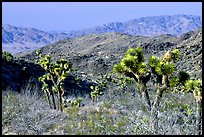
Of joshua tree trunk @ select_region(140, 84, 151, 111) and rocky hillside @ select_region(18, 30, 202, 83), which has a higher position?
rocky hillside @ select_region(18, 30, 202, 83)

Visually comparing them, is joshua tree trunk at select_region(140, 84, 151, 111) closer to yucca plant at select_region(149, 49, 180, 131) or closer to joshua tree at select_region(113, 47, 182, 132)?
joshua tree at select_region(113, 47, 182, 132)

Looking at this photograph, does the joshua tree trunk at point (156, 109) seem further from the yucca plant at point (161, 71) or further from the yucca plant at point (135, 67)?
the yucca plant at point (135, 67)

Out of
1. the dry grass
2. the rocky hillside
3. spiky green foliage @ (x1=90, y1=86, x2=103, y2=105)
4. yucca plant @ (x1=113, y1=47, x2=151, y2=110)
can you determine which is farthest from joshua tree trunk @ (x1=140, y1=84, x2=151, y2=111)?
the rocky hillside

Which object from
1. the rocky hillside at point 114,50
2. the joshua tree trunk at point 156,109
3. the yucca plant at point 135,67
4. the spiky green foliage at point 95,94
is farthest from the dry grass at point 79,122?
the rocky hillside at point 114,50

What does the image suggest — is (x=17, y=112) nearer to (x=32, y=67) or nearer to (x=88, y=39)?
(x=32, y=67)

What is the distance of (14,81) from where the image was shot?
25594 millimetres

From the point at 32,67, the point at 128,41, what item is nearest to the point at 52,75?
the point at 32,67

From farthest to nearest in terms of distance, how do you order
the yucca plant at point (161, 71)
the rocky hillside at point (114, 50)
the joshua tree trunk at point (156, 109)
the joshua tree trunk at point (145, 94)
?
the rocky hillside at point (114, 50) → the joshua tree trunk at point (145, 94) → the yucca plant at point (161, 71) → the joshua tree trunk at point (156, 109)

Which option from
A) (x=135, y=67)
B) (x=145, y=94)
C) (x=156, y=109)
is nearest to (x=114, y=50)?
(x=145, y=94)

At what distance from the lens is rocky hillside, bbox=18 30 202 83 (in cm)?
4984

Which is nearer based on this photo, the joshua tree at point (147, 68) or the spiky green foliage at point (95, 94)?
the joshua tree at point (147, 68)

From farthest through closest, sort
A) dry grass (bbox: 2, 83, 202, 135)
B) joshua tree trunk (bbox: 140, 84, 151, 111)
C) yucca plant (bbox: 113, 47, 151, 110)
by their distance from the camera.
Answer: joshua tree trunk (bbox: 140, 84, 151, 111)
yucca plant (bbox: 113, 47, 151, 110)
dry grass (bbox: 2, 83, 202, 135)

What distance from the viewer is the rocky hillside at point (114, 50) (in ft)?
164

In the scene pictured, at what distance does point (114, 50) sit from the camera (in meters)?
110
